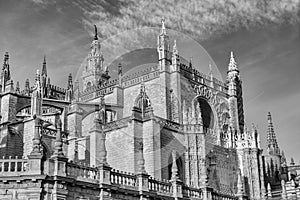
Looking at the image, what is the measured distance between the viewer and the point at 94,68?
6625 centimetres

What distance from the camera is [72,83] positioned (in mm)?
57375

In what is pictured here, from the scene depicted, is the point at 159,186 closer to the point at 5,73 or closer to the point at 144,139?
the point at 144,139

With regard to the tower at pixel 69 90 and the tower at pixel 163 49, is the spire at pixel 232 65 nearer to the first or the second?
the tower at pixel 163 49

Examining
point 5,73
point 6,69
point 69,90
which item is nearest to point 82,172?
point 5,73

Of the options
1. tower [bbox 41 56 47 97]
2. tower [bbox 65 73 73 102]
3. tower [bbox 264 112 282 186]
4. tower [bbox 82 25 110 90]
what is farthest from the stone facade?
tower [bbox 82 25 110 90]

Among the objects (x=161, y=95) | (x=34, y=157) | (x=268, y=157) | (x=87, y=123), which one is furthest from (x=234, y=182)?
(x=34, y=157)

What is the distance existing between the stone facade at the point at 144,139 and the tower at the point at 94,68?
9.09 m

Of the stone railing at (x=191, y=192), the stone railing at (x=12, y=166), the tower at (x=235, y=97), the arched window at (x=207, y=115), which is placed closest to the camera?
the stone railing at (x=12, y=166)

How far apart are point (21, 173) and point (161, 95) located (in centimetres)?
2510

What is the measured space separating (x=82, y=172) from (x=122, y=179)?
3.12 metres

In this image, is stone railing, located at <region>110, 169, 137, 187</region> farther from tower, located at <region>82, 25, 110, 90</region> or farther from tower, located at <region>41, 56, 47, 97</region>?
tower, located at <region>82, 25, 110, 90</region>

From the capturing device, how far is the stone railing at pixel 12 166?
22656 millimetres

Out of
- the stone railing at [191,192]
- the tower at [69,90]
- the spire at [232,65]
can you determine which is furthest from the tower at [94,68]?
the stone railing at [191,192]

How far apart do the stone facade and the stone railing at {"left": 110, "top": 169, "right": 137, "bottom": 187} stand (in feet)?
0.19
